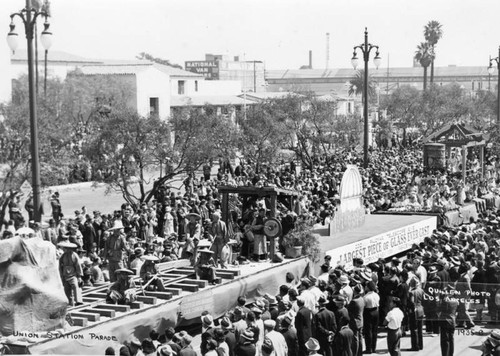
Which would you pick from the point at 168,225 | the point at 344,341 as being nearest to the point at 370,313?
the point at 344,341

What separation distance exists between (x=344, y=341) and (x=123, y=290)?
3987mm

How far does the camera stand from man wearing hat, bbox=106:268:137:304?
14641 mm

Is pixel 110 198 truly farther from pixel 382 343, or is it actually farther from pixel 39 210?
pixel 382 343

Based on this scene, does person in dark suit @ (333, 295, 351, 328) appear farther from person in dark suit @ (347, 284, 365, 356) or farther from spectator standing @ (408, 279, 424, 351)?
spectator standing @ (408, 279, 424, 351)

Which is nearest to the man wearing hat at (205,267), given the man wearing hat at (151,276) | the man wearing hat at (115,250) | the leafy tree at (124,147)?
the man wearing hat at (151,276)

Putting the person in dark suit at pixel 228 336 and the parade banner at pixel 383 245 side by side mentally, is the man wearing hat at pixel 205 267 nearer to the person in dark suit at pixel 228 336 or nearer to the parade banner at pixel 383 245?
the parade banner at pixel 383 245

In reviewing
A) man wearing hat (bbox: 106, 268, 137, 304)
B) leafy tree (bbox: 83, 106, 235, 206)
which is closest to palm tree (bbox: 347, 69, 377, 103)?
leafy tree (bbox: 83, 106, 235, 206)

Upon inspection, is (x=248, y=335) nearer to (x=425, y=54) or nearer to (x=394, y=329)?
(x=394, y=329)

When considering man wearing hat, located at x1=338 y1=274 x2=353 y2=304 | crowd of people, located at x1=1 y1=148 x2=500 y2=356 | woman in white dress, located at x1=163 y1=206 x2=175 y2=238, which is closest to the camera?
crowd of people, located at x1=1 y1=148 x2=500 y2=356

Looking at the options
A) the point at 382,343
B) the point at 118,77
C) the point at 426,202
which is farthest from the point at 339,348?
the point at 118,77

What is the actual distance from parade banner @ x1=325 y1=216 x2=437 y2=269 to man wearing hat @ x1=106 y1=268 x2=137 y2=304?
607 cm

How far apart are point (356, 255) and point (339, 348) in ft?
25.1

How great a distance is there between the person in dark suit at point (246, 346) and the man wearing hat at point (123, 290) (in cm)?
337

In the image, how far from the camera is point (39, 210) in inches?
785
